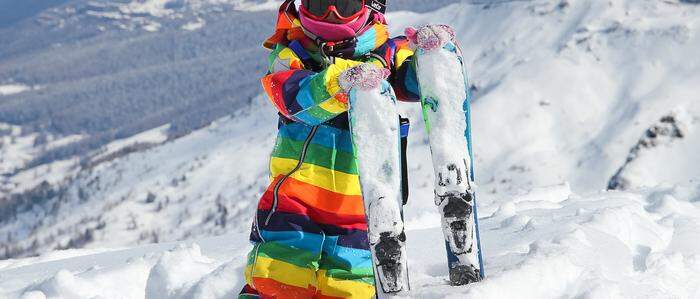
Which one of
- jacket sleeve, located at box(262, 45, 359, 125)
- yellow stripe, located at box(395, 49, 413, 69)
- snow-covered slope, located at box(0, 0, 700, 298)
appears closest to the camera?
Result: jacket sleeve, located at box(262, 45, 359, 125)

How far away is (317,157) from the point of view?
4.32m

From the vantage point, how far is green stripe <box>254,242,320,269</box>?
166 inches

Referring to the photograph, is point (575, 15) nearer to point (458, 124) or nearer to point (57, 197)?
point (458, 124)

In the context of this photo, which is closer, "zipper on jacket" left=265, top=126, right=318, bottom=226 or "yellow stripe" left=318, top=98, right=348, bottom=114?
"yellow stripe" left=318, top=98, right=348, bottom=114

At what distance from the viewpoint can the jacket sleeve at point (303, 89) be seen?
3820 mm

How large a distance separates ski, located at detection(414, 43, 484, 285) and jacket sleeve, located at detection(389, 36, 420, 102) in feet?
1.05

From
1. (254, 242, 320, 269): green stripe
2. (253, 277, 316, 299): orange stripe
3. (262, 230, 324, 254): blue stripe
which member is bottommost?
(253, 277, 316, 299): orange stripe

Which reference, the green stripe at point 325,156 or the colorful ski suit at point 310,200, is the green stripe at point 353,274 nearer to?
the colorful ski suit at point 310,200

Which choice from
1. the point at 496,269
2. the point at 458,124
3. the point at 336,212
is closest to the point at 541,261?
the point at 496,269

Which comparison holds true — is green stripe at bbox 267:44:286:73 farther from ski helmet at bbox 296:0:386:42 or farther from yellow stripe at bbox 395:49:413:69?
yellow stripe at bbox 395:49:413:69

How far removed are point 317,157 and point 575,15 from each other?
74561mm

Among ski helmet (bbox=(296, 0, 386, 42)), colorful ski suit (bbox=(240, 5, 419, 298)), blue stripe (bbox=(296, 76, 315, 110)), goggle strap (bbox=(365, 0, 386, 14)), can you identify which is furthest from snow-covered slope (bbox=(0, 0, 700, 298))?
goggle strap (bbox=(365, 0, 386, 14))

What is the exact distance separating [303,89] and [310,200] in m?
0.76

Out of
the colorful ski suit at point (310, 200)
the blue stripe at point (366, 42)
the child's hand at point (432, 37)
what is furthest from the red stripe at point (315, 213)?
the child's hand at point (432, 37)
